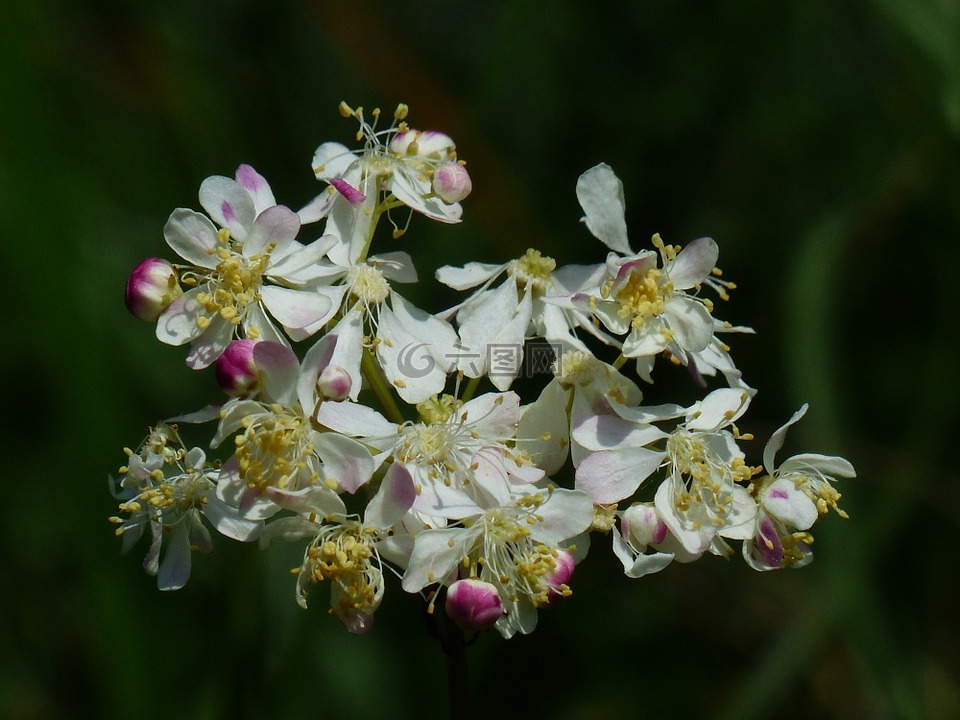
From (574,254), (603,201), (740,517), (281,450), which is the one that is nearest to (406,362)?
(281,450)

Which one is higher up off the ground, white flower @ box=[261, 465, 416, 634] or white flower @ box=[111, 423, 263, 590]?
white flower @ box=[261, 465, 416, 634]

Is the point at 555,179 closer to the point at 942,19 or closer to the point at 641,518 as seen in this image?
the point at 942,19

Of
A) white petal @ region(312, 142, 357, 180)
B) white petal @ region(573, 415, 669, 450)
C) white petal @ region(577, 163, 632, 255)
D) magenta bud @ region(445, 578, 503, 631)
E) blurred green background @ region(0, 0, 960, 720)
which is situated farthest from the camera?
blurred green background @ region(0, 0, 960, 720)

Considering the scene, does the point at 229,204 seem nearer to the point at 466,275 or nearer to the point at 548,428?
the point at 466,275

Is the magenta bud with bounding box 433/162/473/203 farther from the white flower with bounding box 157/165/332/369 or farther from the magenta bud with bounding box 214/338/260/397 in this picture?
the magenta bud with bounding box 214/338/260/397

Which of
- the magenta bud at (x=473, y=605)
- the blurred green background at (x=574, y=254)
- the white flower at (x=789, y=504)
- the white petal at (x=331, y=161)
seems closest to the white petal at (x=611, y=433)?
the white flower at (x=789, y=504)

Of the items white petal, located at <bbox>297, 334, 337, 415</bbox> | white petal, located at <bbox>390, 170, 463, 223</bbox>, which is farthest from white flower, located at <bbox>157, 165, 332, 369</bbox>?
white petal, located at <bbox>390, 170, 463, 223</bbox>
